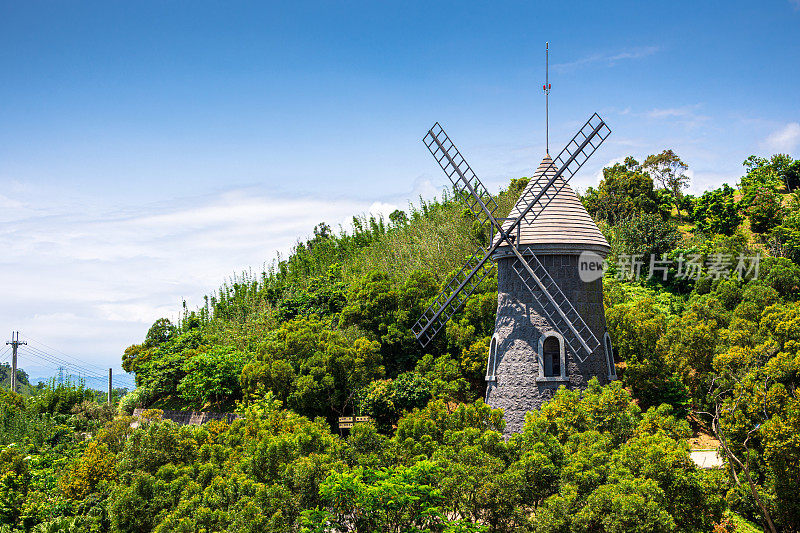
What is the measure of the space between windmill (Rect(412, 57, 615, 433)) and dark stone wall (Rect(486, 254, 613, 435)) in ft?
0.09

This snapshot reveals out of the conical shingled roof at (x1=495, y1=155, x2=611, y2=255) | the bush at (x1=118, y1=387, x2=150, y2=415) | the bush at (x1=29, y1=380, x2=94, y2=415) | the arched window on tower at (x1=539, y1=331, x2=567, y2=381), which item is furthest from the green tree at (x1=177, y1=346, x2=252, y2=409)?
the arched window on tower at (x1=539, y1=331, x2=567, y2=381)

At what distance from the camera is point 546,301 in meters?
17.2

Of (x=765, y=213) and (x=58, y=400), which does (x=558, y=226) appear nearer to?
(x=58, y=400)

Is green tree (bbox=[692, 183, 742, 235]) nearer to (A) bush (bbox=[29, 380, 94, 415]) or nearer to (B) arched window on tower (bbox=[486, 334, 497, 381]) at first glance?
(B) arched window on tower (bbox=[486, 334, 497, 381])

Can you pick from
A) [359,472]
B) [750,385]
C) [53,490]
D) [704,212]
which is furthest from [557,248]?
[704,212]

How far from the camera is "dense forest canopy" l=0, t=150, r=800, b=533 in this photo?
11.2 meters

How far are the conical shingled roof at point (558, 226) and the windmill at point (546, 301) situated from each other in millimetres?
28

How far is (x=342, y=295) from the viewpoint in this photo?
28891 mm

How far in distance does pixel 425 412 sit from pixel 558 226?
21.2ft

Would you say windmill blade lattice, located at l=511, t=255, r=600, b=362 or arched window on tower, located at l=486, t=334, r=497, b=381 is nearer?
windmill blade lattice, located at l=511, t=255, r=600, b=362

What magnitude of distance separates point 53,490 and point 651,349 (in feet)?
63.8

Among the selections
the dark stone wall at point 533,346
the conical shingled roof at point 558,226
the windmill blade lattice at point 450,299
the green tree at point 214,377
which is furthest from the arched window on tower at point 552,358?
the green tree at point 214,377

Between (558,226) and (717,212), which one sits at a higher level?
(717,212)

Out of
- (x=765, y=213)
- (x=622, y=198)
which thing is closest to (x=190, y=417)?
(x=622, y=198)
